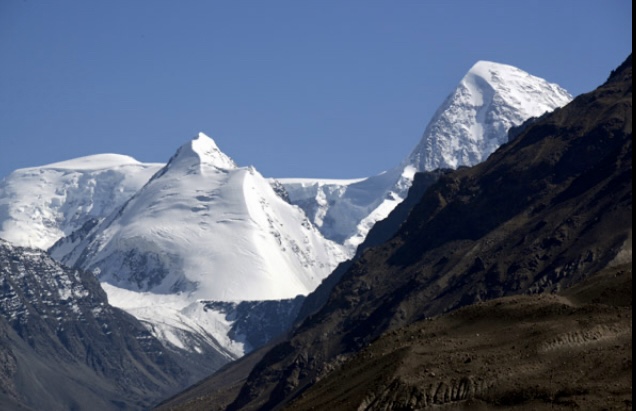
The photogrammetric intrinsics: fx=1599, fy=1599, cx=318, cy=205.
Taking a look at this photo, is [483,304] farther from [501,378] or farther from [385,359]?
[501,378]

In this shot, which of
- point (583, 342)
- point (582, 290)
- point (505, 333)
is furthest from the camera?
point (582, 290)

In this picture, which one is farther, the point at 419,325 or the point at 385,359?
the point at 419,325

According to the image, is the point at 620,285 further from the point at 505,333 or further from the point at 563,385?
the point at 563,385

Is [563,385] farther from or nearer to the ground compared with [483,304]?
nearer to the ground

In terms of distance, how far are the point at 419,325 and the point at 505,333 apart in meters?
14.3

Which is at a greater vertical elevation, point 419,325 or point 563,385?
point 419,325

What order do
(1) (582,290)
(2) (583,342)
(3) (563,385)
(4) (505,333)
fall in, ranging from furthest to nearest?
1. (1) (582,290)
2. (4) (505,333)
3. (2) (583,342)
4. (3) (563,385)

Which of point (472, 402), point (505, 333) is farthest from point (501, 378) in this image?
point (505, 333)

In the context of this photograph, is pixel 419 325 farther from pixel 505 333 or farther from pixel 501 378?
pixel 501 378

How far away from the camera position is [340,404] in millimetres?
112562

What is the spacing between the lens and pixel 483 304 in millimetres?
120250

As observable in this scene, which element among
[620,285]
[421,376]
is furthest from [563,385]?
[620,285]

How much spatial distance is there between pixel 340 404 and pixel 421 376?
327 inches

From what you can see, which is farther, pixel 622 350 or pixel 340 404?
pixel 340 404
